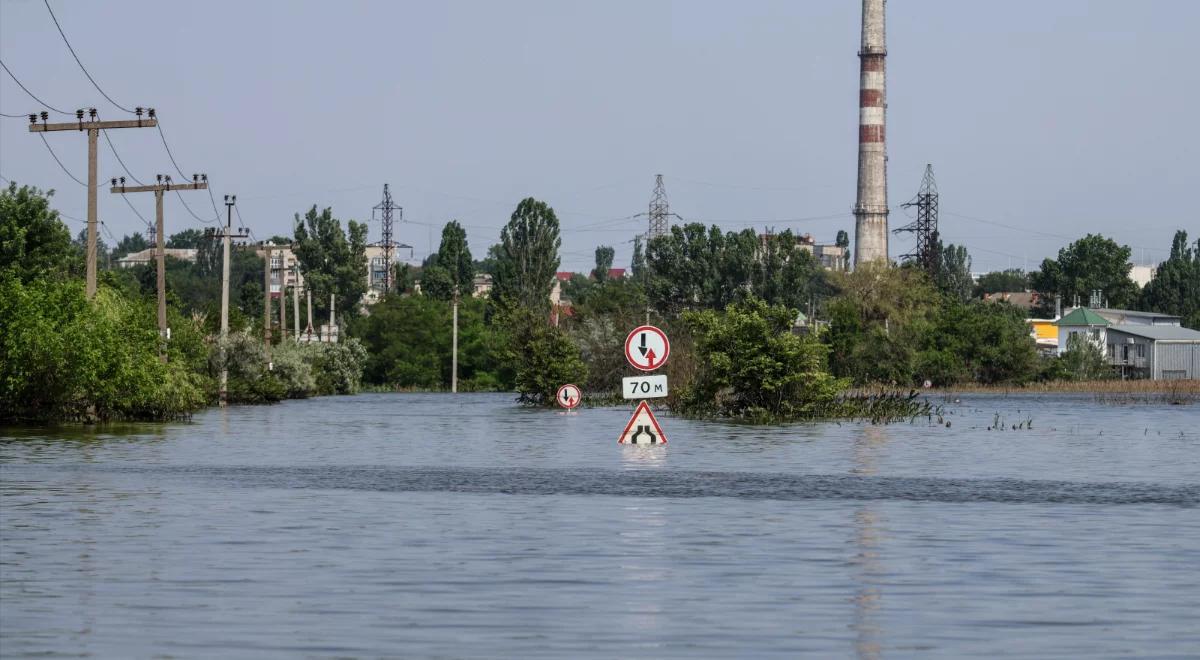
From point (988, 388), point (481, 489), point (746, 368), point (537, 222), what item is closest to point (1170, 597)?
point (481, 489)

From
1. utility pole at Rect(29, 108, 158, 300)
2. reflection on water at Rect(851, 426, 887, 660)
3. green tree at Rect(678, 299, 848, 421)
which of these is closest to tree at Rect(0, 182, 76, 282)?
utility pole at Rect(29, 108, 158, 300)

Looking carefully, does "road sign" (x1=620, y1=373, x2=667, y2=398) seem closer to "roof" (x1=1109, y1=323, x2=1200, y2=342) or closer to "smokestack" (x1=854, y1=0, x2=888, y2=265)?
"smokestack" (x1=854, y1=0, x2=888, y2=265)

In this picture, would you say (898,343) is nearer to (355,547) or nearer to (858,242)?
(858,242)

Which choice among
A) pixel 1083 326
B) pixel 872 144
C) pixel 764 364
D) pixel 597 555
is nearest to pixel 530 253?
pixel 872 144

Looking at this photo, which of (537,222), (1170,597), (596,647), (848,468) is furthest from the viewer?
(537,222)

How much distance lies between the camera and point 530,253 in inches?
5758

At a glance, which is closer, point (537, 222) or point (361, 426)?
point (361, 426)

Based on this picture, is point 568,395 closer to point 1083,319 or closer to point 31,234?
point 31,234

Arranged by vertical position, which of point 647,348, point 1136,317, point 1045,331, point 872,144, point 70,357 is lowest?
point 70,357

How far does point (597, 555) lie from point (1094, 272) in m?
183

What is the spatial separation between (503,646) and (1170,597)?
19.8 ft

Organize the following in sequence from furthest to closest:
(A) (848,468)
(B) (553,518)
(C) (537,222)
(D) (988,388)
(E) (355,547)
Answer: (C) (537,222) < (D) (988,388) < (A) (848,468) < (B) (553,518) < (E) (355,547)

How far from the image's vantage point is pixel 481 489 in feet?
93.9

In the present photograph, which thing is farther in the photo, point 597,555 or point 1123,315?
point 1123,315
